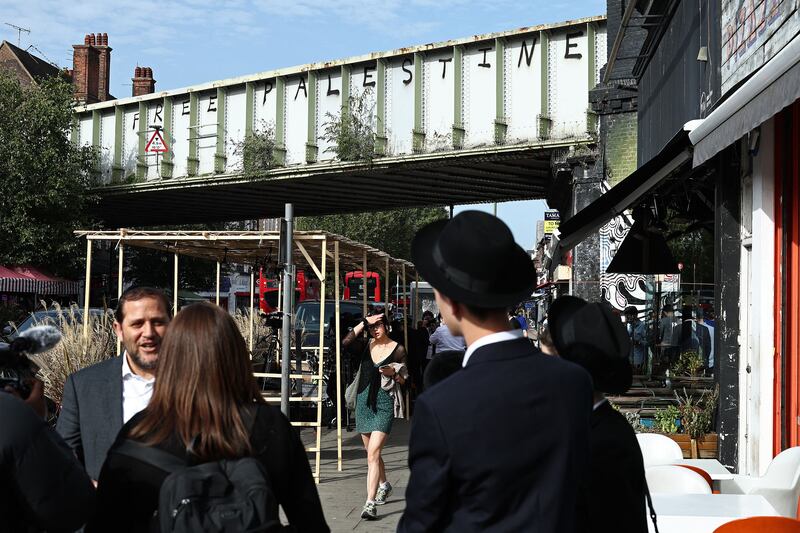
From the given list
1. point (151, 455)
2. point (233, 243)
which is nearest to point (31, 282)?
point (233, 243)

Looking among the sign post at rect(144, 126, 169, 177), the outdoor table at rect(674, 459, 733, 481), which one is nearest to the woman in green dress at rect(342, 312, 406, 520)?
the outdoor table at rect(674, 459, 733, 481)

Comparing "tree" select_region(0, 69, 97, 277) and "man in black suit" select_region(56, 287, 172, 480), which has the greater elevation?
"tree" select_region(0, 69, 97, 277)

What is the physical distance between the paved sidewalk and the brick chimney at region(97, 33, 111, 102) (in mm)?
36143

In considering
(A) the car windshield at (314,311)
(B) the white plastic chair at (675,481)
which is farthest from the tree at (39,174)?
(B) the white plastic chair at (675,481)

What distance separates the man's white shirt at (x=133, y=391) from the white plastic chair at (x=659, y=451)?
3.99 meters

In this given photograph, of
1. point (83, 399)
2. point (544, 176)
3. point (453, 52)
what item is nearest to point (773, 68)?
point (83, 399)

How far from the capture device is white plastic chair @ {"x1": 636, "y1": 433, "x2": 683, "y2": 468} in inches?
273

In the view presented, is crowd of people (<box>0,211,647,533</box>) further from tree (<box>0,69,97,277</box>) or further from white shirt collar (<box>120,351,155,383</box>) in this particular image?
tree (<box>0,69,97,277</box>)

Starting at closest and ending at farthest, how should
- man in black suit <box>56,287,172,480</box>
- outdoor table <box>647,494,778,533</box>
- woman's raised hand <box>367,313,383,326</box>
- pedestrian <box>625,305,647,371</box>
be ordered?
man in black suit <box>56,287,172,480</box> < outdoor table <box>647,494,778,533</box> < woman's raised hand <box>367,313,383,326</box> < pedestrian <box>625,305,647,371</box>

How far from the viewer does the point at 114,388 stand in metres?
3.90

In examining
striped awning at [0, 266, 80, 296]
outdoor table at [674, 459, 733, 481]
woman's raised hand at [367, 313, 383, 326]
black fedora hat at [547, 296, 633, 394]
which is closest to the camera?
black fedora hat at [547, 296, 633, 394]

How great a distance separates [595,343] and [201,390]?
1.26 meters

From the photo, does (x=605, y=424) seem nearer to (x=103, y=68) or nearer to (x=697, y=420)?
(x=697, y=420)

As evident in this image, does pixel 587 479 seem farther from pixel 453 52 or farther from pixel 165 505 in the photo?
pixel 453 52
